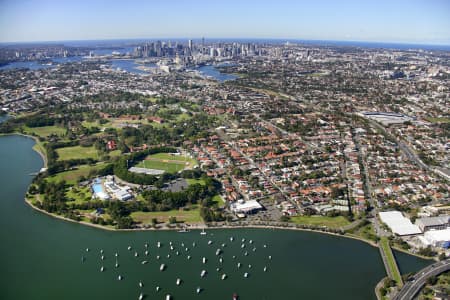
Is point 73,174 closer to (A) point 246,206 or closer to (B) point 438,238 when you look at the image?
(A) point 246,206

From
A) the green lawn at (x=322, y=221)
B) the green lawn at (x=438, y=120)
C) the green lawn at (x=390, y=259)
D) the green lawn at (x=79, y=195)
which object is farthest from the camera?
the green lawn at (x=438, y=120)

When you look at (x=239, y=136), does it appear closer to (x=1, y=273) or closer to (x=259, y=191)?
(x=259, y=191)

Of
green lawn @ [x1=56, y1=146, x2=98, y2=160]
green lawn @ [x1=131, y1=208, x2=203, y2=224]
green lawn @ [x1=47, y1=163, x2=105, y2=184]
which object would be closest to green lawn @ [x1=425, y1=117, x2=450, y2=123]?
green lawn @ [x1=131, y1=208, x2=203, y2=224]

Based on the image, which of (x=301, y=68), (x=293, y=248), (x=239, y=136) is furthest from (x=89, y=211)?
(x=301, y=68)

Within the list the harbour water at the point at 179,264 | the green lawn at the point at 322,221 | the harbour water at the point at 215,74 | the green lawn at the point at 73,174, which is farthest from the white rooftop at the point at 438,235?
the harbour water at the point at 215,74

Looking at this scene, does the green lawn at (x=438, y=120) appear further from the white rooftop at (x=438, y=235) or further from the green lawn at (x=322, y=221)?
the green lawn at (x=322, y=221)

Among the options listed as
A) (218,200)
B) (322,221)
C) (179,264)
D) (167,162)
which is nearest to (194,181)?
(218,200)

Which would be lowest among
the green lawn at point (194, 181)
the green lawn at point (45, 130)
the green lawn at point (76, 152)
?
the green lawn at point (194, 181)
